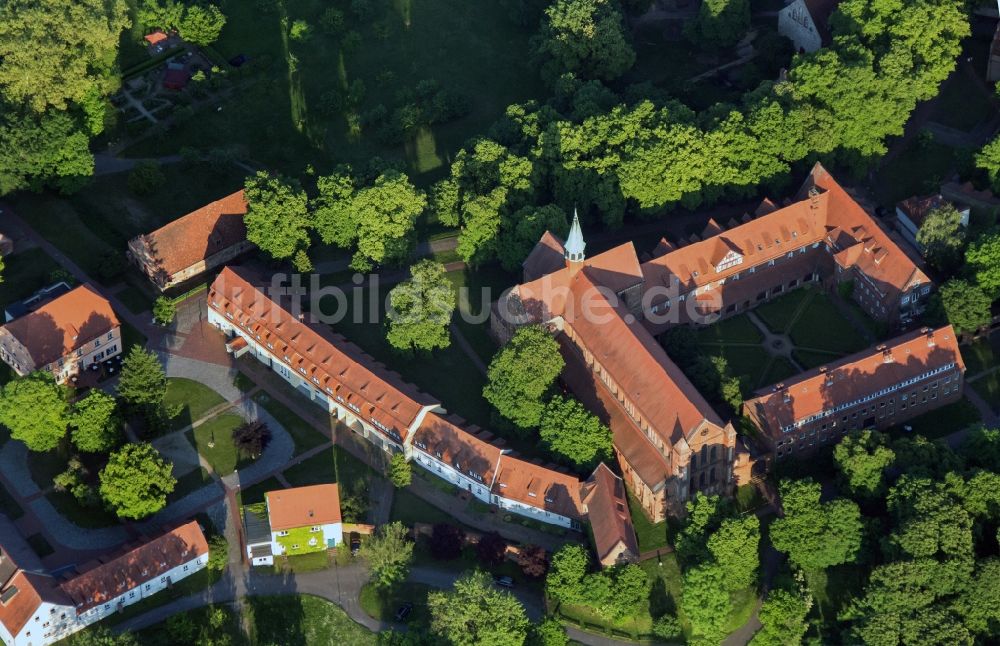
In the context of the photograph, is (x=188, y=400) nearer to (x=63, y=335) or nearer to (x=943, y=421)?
(x=63, y=335)

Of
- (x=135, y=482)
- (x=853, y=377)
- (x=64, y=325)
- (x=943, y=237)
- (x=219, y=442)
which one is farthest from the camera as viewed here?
(x=943, y=237)

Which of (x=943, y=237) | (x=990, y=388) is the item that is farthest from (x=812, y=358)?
(x=943, y=237)

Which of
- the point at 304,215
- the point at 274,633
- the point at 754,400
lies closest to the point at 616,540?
the point at 754,400

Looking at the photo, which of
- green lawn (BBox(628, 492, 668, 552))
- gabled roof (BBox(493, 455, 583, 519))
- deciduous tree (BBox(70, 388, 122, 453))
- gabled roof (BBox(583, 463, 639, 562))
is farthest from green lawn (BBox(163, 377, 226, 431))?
green lawn (BBox(628, 492, 668, 552))

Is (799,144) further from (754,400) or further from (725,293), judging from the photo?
(754,400)

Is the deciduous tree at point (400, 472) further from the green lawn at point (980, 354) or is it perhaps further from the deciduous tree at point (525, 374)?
the green lawn at point (980, 354)

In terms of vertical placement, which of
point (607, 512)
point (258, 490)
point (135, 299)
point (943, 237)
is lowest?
point (258, 490)

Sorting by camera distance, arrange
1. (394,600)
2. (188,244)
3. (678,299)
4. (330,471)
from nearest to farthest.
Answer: (394,600) → (330,471) → (678,299) → (188,244)

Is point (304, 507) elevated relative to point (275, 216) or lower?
lower
